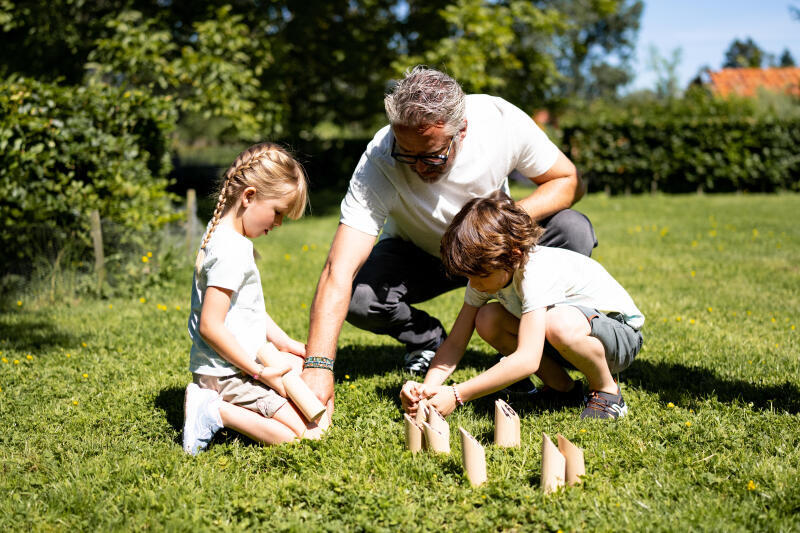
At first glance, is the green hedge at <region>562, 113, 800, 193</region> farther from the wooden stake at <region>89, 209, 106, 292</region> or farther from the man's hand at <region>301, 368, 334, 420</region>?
the man's hand at <region>301, 368, 334, 420</region>

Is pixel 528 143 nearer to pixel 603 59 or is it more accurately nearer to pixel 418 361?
pixel 418 361

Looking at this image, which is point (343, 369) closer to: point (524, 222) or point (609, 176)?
point (524, 222)

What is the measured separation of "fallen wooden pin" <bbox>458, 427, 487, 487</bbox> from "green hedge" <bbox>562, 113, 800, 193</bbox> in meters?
15.0

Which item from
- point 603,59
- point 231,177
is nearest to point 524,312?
point 231,177

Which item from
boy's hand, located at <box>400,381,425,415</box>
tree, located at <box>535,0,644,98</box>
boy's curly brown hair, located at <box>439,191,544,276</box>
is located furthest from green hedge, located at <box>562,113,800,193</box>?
tree, located at <box>535,0,644,98</box>

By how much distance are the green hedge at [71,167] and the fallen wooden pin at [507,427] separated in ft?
14.4

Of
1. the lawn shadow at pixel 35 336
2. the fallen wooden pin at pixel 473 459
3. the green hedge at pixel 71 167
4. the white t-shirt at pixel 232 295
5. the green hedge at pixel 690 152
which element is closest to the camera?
the fallen wooden pin at pixel 473 459

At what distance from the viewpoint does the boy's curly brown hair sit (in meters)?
2.93

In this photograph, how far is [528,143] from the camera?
377 cm

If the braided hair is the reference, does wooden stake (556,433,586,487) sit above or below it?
below

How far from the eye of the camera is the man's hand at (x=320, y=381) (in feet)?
10.2

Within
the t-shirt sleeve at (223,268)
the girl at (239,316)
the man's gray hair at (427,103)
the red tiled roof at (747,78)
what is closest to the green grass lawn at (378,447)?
the girl at (239,316)

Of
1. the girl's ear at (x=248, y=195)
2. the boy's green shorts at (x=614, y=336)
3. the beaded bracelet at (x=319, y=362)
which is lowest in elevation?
the beaded bracelet at (x=319, y=362)

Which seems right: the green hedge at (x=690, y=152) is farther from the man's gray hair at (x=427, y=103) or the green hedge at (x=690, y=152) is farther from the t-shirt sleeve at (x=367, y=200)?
the man's gray hair at (x=427, y=103)
